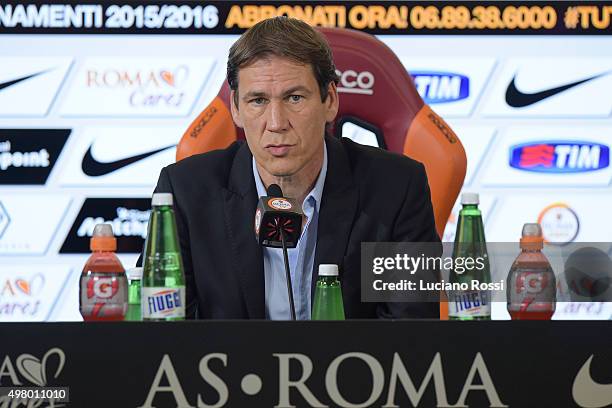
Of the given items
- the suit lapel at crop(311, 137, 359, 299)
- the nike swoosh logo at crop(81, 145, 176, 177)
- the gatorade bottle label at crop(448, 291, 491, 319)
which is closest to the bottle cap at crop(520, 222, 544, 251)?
the gatorade bottle label at crop(448, 291, 491, 319)

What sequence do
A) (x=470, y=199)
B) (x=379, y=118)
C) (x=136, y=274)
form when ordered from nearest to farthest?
(x=470, y=199), (x=136, y=274), (x=379, y=118)

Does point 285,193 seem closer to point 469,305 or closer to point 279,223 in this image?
point 279,223

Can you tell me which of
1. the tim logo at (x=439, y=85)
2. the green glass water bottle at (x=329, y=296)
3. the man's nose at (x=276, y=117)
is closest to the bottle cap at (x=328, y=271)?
the green glass water bottle at (x=329, y=296)

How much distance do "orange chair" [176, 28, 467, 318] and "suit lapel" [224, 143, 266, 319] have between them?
536mm

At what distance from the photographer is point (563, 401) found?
1108 millimetres

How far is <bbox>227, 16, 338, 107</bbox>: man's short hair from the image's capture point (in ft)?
5.61

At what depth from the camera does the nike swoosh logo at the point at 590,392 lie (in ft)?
3.63

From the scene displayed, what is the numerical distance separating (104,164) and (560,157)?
1.65 metres

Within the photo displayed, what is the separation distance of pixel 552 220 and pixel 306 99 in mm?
2061

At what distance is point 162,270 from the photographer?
4.23 ft

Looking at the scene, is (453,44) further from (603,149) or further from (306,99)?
(306,99)

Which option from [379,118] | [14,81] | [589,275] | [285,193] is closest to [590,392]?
[589,275]

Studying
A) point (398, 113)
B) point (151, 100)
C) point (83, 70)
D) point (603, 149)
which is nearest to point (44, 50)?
point (83, 70)

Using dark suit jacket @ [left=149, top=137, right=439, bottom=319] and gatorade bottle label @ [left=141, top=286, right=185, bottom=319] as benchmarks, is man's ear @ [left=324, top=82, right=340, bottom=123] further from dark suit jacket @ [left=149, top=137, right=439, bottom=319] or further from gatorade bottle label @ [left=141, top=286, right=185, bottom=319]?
gatorade bottle label @ [left=141, top=286, right=185, bottom=319]
